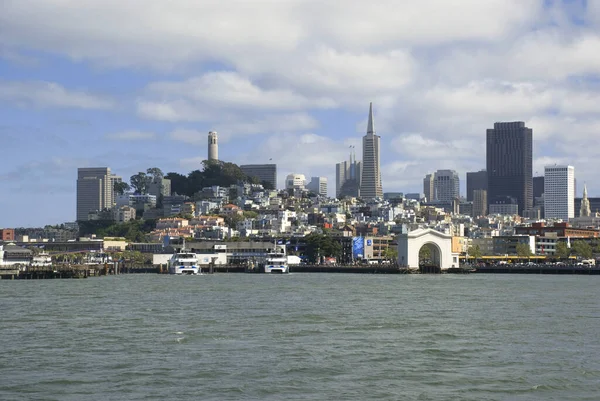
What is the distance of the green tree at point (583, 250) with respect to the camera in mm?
152750

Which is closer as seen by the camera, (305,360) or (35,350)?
(305,360)

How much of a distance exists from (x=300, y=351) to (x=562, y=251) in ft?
420

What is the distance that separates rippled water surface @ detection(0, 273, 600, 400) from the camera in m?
26.9

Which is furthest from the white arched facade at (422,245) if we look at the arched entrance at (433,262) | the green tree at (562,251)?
the green tree at (562,251)

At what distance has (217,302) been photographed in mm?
57812

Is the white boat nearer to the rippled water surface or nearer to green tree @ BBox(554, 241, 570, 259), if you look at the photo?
green tree @ BBox(554, 241, 570, 259)

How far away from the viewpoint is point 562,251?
156 metres

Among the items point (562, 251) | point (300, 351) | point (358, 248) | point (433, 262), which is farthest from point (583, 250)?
point (300, 351)

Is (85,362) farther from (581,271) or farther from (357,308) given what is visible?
(581,271)

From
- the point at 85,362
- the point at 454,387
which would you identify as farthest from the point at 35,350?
the point at 454,387

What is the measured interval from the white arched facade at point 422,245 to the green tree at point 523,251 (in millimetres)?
36115

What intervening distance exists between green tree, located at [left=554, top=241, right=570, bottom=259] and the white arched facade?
35695mm

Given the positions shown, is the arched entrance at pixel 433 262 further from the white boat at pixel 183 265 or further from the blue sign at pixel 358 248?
the blue sign at pixel 358 248

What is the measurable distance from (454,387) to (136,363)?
9.63 m
